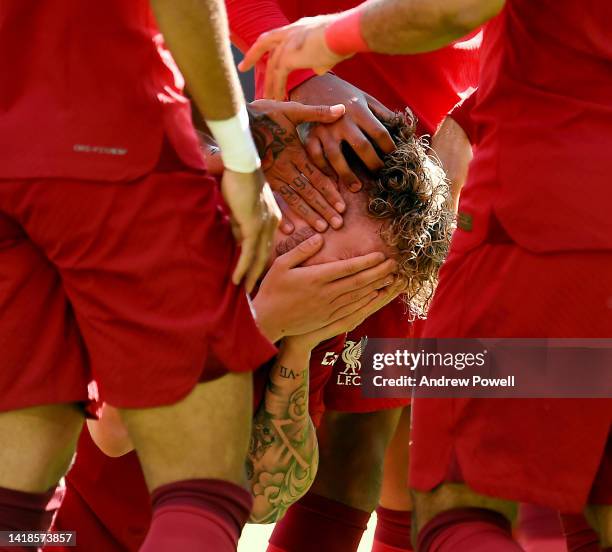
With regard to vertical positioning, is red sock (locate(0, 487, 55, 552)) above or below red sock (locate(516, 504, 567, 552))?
above

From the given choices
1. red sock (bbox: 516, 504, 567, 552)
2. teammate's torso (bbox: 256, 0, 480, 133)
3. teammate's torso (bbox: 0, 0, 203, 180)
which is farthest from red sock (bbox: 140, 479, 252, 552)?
teammate's torso (bbox: 256, 0, 480, 133)

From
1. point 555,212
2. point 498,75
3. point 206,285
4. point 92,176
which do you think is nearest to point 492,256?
point 555,212

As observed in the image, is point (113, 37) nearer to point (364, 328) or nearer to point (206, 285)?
point (206, 285)

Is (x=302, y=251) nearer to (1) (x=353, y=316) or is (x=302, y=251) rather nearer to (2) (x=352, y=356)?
(1) (x=353, y=316)

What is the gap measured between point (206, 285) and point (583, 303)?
2.10ft

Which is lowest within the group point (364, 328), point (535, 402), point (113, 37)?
point (364, 328)

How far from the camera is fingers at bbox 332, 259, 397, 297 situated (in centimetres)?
262

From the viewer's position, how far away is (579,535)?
9.26 ft

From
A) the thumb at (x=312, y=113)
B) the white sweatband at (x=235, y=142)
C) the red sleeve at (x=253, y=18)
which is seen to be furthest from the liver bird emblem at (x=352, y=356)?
the white sweatband at (x=235, y=142)

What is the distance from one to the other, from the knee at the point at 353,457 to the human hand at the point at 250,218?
3.79 feet

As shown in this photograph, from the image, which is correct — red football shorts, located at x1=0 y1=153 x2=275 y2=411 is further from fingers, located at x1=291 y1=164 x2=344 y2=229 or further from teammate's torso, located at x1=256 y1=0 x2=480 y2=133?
teammate's torso, located at x1=256 y1=0 x2=480 y2=133

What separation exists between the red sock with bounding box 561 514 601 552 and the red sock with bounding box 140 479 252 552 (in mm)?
1051

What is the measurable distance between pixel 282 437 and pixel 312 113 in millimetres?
705

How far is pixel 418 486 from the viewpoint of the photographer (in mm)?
2225
